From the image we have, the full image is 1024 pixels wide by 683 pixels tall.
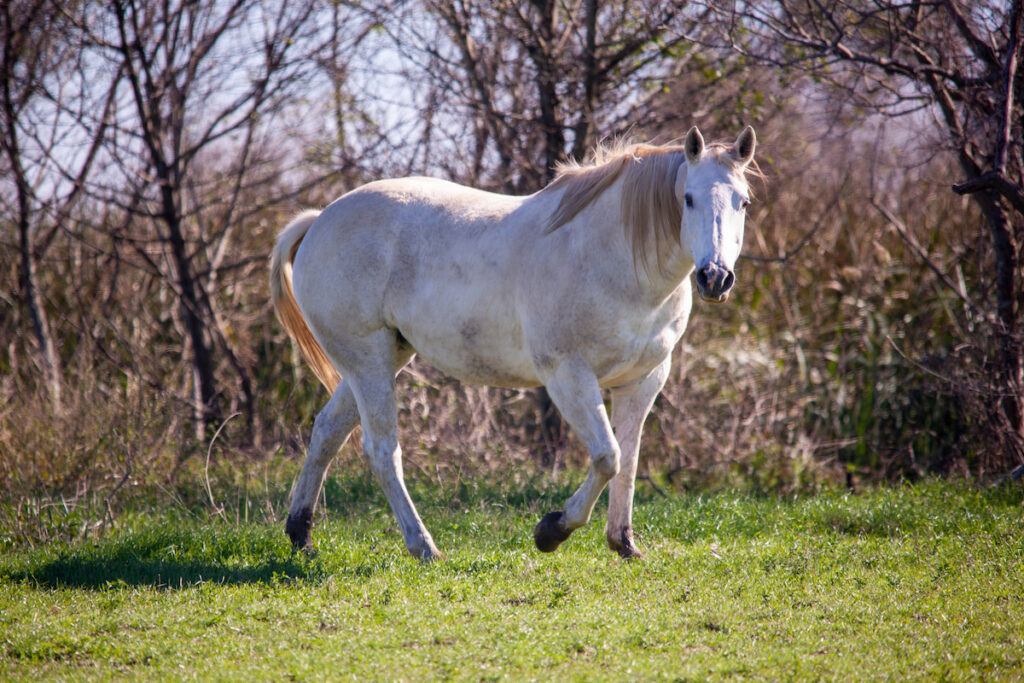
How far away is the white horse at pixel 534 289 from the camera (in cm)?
446

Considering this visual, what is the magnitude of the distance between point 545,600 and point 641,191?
2.18m

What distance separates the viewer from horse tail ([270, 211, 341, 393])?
597 cm

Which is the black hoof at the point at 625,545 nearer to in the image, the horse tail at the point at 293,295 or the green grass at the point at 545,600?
the green grass at the point at 545,600

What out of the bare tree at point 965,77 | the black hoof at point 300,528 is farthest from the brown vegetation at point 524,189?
the black hoof at point 300,528

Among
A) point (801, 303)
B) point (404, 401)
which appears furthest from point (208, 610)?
point (801, 303)

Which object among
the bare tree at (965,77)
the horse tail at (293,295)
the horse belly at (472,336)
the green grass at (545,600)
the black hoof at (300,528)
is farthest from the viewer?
the bare tree at (965,77)

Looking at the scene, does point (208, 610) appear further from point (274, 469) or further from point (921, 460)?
point (921, 460)

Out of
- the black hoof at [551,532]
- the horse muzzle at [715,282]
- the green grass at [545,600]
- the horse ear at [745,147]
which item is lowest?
the green grass at [545,600]

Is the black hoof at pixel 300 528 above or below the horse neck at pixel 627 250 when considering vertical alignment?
below

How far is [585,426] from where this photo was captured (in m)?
4.61

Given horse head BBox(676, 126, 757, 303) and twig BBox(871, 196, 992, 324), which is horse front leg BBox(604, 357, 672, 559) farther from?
twig BBox(871, 196, 992, 324)

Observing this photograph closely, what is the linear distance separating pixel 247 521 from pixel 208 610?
1.98m

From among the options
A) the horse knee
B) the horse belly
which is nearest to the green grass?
the horse knee

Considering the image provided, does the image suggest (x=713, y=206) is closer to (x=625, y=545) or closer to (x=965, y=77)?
(x=625, y=545)
